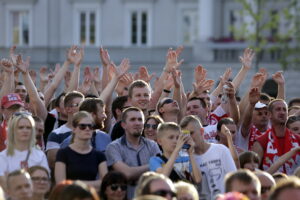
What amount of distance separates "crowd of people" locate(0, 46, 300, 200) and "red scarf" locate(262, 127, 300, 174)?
0.5 inches

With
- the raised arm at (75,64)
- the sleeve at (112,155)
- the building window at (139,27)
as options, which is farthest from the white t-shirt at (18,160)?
the building window at (139,27)

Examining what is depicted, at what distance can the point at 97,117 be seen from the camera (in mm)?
12594

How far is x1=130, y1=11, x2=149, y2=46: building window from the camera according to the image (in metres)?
48.0

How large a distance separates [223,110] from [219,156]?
3155 millimetres

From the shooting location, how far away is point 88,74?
53.9 feet

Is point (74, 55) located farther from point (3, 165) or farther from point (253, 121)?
point (3, 165)

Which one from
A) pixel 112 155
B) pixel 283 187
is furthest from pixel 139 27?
pixel 283 187

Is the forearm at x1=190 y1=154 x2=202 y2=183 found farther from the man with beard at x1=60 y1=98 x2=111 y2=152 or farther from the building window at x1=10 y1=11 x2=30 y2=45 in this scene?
the building window at x1=10 y1=11 x2=30 y2=45

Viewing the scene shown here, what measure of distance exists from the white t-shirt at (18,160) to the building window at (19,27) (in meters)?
37.2

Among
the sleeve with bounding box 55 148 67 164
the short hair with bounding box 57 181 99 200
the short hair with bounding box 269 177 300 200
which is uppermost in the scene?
the short hair with bounding box 269 177 300 200

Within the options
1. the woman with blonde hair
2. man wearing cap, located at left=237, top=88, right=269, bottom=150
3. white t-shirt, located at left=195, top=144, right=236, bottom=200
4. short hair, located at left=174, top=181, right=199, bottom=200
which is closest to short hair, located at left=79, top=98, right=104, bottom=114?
the woman with blonde hair

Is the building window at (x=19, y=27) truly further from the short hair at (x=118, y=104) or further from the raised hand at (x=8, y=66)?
the short hair at (x=118, y=104)

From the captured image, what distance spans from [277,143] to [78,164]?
3082 millimetres

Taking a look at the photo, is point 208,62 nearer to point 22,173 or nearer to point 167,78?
point 167,78
